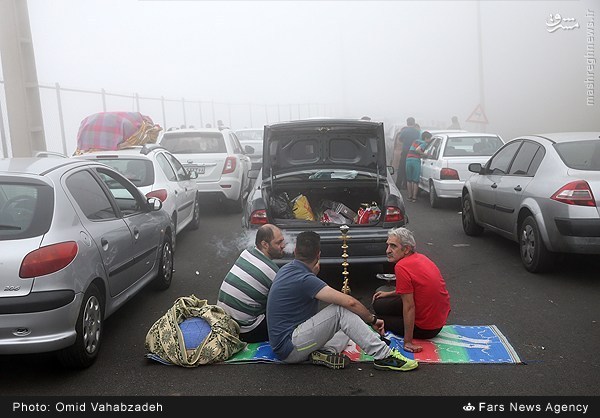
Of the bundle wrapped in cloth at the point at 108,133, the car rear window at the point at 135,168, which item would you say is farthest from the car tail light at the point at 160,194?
the bundle wrapped in cloth at the point at 108,133

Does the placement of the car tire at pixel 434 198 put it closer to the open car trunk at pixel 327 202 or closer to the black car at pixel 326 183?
the black car at pixel 326 183

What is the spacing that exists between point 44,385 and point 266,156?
4005 millimetres

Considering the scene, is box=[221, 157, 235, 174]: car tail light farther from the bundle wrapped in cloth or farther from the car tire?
the car tire

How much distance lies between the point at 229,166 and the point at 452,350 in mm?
7872

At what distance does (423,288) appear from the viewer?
15.6 ft

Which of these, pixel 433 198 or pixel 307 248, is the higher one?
pixel 307 248

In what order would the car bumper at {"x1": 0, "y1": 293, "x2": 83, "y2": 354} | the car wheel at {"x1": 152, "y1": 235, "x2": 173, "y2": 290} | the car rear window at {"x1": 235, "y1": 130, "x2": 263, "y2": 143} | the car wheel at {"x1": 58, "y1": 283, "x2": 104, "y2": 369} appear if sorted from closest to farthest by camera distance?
the car bumper at {"x1": 0, "y1": 293, "x2": 83, "y2": 354}
the car wheel at {"x1": 58, "y1": 283, "x2": 104, "y2": 369}
the car wheel at {"x1": 152, "y1": 235, "x2": 173, "y2": 290}
the car rear window at {"x1": 235, "y1": 130, "x2": 263, "y2": 143}

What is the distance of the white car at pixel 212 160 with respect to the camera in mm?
11867

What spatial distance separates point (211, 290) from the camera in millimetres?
6734

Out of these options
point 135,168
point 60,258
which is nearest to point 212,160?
point 135,168

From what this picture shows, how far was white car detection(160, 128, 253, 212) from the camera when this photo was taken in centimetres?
1187

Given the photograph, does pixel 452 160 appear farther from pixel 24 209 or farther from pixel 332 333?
pixel 24 209

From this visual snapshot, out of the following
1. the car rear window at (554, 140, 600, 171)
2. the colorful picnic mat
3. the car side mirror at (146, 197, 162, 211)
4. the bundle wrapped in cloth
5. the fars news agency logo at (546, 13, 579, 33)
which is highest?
the fars news agency logo at (546, 13, 579, 33)
